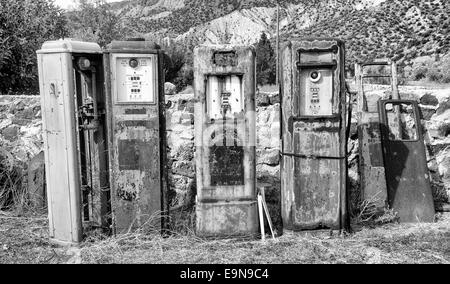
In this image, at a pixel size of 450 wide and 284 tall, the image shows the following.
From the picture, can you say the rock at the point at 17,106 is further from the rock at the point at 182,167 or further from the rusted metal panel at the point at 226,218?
the rusted metal panel at the point at 226,218

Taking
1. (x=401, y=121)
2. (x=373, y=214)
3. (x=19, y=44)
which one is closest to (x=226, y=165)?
(x=373, y=214)

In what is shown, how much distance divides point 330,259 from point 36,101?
15.2 ft

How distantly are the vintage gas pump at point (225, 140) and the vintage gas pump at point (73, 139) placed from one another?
1027mm

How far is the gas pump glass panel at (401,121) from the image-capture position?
624cm

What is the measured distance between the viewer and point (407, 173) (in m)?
5.80

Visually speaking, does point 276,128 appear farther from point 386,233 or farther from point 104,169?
point 104,169

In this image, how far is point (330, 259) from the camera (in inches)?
178

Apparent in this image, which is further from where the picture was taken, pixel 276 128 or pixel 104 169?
pixel 276 128

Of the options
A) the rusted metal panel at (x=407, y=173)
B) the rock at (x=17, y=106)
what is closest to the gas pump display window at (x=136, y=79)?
the rock at (x=17, y=106)


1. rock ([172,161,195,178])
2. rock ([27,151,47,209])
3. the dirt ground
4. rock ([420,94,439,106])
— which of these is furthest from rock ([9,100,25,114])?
rock ([420,94,439,106])

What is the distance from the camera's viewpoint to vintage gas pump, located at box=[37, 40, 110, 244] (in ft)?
15.4

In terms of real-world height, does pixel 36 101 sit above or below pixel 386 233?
above

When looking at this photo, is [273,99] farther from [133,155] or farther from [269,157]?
[133,155]
